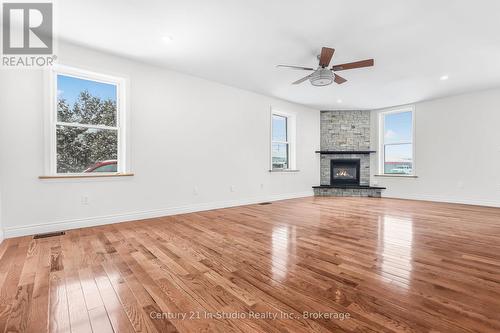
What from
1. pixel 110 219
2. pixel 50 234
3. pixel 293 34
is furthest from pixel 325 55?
pixel 50 234

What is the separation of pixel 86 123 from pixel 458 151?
25.6ft

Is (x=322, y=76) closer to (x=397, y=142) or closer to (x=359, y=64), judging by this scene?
(x=359, y=64)

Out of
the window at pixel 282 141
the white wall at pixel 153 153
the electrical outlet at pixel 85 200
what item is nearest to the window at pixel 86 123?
the white wall at pixel 153 153

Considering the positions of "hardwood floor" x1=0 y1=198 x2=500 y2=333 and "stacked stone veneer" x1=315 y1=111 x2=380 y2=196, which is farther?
"stacked stone veneer" x1=315 y1=111 x2=380 y2=196

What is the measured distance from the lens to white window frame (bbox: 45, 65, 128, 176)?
321 cm

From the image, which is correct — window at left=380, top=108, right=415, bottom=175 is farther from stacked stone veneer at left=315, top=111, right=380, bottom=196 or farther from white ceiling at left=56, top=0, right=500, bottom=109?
white ceiling at left=56, top=0, right=500, bottom=109

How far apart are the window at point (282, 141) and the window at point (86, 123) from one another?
366cm

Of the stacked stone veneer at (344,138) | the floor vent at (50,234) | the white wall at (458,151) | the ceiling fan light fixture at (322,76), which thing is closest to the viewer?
the floor vent at (50,234)

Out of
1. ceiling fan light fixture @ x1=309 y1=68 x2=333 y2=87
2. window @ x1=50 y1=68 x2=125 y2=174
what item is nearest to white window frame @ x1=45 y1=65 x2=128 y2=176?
window @ x1=50 y1=68 x2=125 y2=174

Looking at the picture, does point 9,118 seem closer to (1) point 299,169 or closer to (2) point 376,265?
(2) point 376,265

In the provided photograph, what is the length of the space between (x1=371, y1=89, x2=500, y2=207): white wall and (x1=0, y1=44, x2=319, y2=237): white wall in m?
3.49

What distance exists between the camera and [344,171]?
7.41m

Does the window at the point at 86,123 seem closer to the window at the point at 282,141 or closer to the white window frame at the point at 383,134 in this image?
the window at the point at 282,141

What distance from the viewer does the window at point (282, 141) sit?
6.41m
